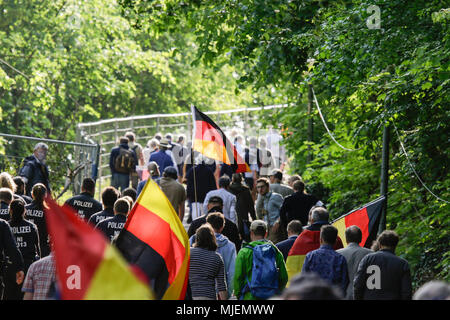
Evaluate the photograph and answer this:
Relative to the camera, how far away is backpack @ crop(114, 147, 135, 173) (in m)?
19.3

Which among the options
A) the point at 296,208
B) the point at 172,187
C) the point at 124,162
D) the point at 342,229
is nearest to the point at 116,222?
the point at 342,229

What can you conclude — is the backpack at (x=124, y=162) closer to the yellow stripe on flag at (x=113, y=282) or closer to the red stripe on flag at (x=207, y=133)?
the red stripe on flag at (x=207, y=133)

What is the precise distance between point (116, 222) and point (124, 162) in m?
9.25

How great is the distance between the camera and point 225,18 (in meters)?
17.9

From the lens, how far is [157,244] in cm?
738

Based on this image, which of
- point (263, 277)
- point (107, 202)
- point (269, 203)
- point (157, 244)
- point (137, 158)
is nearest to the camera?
point (157, 244)

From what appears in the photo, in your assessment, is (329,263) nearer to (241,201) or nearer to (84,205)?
(84,205)

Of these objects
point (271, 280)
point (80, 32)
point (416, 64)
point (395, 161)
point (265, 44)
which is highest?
point (80, 32)

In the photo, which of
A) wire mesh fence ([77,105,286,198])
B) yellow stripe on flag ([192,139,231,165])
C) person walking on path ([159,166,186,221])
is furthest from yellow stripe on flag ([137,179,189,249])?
wire mesh fence ([77,105,286,198])

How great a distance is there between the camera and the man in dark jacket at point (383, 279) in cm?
845

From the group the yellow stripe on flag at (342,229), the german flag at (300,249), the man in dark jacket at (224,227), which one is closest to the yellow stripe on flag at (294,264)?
the german flag at (300,249)
